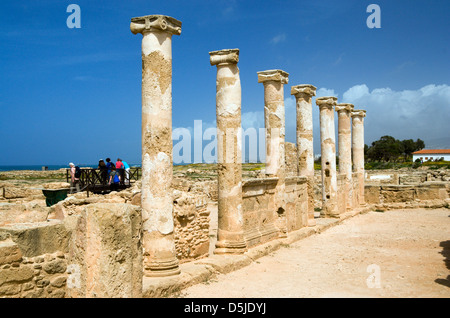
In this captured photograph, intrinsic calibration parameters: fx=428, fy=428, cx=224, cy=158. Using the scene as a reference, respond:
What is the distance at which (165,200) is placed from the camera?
6.58 metres

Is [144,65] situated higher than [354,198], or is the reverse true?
[144,65]

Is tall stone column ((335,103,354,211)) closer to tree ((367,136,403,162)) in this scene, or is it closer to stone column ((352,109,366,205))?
stone column ((352,109,366,205))

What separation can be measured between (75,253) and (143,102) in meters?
2.67

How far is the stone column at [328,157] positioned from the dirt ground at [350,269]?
2.28 m

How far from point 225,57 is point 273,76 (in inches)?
88.0

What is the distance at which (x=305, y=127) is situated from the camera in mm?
13438

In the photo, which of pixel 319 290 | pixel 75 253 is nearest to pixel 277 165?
pixel 319 290

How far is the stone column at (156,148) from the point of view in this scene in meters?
6.49

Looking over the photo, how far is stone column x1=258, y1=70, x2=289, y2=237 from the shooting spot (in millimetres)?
10617

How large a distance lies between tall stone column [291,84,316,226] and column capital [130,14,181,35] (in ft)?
23.8

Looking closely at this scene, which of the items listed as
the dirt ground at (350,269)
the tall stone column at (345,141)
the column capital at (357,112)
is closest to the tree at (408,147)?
the column capital at (357,112)

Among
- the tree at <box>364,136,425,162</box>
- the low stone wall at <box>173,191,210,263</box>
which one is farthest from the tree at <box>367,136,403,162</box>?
the low stone wall at <box>173,191,210,263</box>

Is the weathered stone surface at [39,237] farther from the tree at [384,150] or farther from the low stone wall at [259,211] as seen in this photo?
the tree at [384,150]
